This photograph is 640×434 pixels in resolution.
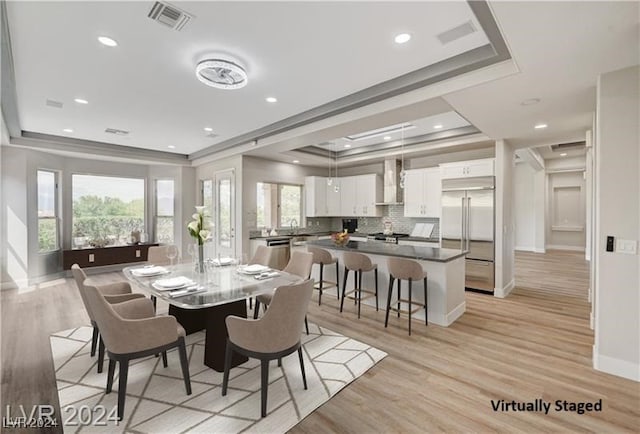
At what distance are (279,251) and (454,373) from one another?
458 centimetres

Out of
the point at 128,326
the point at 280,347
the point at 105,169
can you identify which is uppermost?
the point at 105,169

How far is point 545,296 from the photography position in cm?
497

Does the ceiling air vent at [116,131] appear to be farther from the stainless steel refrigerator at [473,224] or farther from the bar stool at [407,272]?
the stainless steel refrigerator at [473,224]

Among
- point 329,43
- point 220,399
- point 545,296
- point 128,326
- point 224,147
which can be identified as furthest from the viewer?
point 224,147

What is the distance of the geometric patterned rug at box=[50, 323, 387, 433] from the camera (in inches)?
78.5

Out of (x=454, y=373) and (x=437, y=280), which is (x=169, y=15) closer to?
(x=454, y=373)

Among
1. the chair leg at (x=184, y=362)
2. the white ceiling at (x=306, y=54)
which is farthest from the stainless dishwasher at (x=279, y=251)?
the chair leg at (x=184, y=362)

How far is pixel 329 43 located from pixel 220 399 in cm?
302

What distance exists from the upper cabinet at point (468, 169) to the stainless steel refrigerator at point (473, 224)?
104 mm

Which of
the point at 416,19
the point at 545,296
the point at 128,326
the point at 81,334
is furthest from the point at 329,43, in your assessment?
the point at 545,296

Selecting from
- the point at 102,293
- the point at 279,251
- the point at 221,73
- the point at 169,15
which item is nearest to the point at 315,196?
the point at 279,251

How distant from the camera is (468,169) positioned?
211 inches

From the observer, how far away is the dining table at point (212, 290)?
2.36 metres

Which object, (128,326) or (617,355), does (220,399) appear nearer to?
(128,326)
